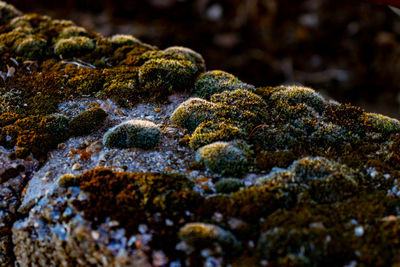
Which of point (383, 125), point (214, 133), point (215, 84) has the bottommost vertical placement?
point (214, 133)

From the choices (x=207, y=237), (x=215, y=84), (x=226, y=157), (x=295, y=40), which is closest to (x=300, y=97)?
(x=215, y=84)

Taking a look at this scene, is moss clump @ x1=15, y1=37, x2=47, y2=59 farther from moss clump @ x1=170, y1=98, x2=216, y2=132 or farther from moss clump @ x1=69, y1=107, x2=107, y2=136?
moss clump @ x1=170, y1=98, x2=216, y2=132

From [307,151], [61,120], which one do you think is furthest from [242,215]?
[61,120]

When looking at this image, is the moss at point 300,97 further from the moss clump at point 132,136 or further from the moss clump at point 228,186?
the moss clump at point 132,136

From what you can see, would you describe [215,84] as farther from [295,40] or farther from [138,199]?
[295,40]

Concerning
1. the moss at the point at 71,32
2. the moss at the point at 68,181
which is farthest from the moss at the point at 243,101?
the moss at the point at 71,32

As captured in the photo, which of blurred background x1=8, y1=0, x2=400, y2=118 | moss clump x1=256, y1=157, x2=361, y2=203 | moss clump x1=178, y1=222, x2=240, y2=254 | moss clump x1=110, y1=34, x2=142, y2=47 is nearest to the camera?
moss clump x1=178, y1=222, x2=240, y2=254

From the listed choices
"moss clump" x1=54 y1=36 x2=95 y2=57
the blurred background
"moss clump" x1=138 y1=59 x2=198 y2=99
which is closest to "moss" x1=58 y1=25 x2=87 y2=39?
"moss clump" x1=54 y1=36 x2=95 y2=57
